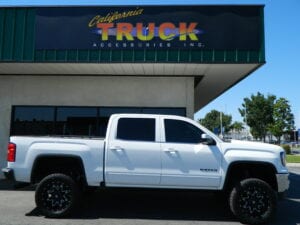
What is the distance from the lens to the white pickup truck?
647 centimetres

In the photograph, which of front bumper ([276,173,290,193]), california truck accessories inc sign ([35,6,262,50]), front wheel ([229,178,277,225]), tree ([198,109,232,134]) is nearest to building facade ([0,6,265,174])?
california truck accessories inc sign ([35,6,262,50])

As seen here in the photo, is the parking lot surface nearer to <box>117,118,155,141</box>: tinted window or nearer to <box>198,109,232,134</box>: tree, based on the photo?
<box>117,118,155,141</box>: tinted window

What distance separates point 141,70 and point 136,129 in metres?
4.22

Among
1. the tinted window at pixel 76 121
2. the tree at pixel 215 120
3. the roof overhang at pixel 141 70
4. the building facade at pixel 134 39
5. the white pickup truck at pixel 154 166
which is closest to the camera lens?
the white pickup truck at pixel 154 166

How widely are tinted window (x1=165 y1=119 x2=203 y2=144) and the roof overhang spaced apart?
11.0 feet

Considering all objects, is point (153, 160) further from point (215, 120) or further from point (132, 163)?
point (215, 120)

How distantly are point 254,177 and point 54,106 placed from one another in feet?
24.9

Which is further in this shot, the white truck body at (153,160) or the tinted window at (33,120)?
the tinted window at (33,120)

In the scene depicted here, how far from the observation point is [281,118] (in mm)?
40812

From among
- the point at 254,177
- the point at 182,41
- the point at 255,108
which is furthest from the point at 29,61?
the point at 255,108

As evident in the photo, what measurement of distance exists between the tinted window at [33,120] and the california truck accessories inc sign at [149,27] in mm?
2719

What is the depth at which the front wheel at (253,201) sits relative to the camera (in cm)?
637

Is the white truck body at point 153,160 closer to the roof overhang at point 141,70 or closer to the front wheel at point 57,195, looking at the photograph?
the front wheel at point 57,195

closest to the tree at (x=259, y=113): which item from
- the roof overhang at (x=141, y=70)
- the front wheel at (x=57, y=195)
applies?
the roof overhang at (x=141, y=70)
